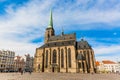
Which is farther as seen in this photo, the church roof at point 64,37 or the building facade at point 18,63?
the building facade at point 18,63

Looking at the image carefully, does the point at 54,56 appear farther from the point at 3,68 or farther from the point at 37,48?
the point at 3,68

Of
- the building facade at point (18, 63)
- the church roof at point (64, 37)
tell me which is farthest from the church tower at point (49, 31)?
the building facade at point (18, 63)

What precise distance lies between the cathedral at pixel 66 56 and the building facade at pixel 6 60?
21.4m

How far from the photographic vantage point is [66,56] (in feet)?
260

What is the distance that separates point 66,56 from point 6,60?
42.1 m

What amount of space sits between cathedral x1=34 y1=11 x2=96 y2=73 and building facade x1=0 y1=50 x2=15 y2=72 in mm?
21389

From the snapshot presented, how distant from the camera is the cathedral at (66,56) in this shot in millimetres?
74419

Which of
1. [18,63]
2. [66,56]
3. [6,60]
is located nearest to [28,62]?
[18,63]

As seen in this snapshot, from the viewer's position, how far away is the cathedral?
2930 inches

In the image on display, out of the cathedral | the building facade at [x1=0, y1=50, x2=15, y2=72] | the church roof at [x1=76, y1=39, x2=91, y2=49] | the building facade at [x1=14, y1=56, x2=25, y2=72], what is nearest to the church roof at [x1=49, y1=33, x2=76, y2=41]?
the cathedral

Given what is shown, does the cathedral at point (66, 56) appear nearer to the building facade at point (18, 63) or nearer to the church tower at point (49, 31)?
the church tower at point (49, 31)

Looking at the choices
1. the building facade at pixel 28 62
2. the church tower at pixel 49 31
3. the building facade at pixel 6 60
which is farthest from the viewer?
the building facade at pixel 28 62

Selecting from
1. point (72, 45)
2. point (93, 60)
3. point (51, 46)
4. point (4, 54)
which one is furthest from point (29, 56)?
point (93, 60)

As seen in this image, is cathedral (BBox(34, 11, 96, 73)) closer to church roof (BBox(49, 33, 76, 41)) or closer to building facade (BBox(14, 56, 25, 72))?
church roof (BBox(49, 33, 76, 41))
